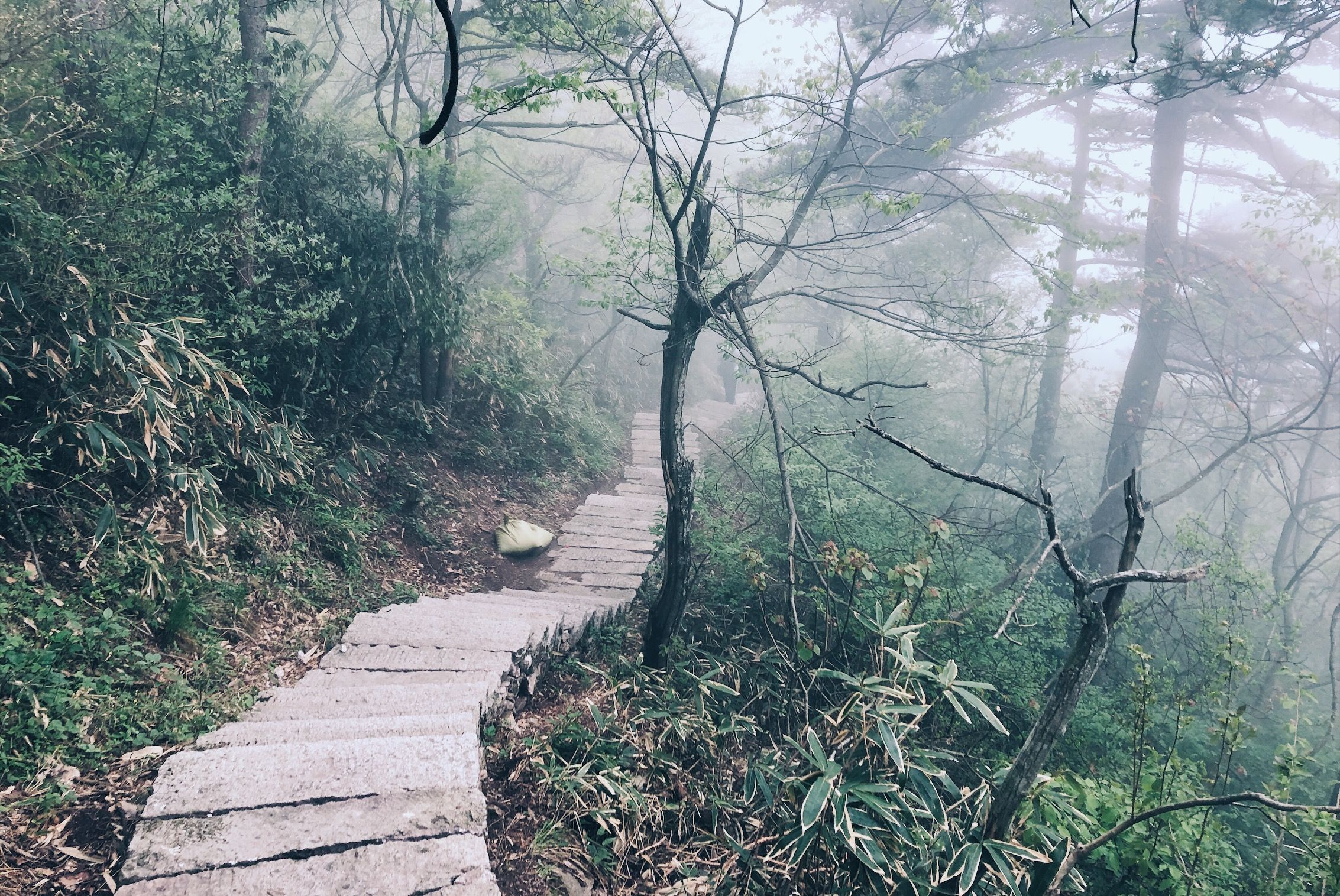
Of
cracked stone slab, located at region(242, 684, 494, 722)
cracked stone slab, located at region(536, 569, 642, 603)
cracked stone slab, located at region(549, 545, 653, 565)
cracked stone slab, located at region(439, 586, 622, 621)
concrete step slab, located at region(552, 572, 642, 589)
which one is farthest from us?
cracked stone slab, located at region(549, 545, 653, 565)

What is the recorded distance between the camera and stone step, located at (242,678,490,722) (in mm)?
2686

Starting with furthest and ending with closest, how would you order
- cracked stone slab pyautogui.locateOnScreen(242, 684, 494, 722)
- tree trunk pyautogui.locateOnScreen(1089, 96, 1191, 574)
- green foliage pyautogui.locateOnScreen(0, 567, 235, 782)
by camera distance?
1. tree trunk pyautogui.locateOnScreen(1089, 96, 1191, 574)
2. cracked stone slab pyautogui.locateOnScreen(242, 684, 494, 722)
3. green foliage pyautogui.locateOnScreen(0, 567, 235, 782)

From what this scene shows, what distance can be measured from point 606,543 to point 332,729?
4417 mm

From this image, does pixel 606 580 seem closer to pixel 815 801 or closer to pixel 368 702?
pixel 368 702

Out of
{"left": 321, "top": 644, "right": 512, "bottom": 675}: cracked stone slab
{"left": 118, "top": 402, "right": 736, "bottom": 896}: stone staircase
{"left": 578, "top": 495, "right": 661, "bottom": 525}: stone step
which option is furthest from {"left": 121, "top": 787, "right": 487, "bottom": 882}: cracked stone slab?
{"left": 578, "top": 495, "right": 661, "bottom": 525}: stone step

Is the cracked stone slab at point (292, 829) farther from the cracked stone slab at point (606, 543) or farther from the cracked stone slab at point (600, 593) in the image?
the cracked stone slab at point (606, 543)

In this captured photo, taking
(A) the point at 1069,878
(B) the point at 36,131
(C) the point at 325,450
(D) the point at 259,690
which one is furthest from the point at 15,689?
(A) the point at 1069,878

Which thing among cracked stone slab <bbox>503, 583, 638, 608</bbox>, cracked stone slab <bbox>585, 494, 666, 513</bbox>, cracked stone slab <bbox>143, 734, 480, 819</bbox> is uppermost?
cracked stone slab <bbox>585, 494, 666, 513</bbox>

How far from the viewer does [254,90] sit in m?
5.43

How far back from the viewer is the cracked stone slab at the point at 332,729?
7.38ft

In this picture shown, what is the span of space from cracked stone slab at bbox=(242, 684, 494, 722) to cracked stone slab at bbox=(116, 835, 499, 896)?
2.96ft

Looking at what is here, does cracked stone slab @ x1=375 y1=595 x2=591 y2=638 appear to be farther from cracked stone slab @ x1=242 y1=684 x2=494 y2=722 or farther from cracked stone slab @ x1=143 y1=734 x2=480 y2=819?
cracked stone slab @ x1=143 y1=734 x2=480 y2=819

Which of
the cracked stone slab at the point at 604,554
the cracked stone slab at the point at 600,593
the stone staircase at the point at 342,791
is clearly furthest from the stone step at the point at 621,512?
the stone staircase at the point at 342,791

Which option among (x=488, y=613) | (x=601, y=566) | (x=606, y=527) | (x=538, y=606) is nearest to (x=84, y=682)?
(x=488, y=613)
